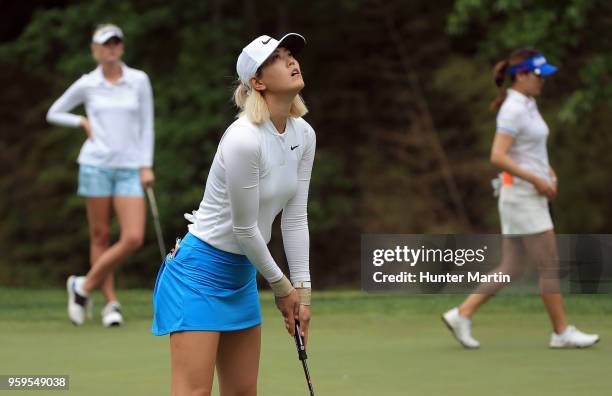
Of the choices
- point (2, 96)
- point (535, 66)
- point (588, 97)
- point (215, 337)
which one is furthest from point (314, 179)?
point (215, 337)

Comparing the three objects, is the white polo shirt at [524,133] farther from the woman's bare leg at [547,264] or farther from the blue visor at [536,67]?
the woman's bare leg at [547,264]

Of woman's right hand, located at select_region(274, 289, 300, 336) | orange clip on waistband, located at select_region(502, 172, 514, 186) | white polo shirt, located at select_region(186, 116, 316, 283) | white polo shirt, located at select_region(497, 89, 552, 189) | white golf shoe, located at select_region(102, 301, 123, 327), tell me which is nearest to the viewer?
white polo shirt, located at select_region(186, 116, 316, 283)

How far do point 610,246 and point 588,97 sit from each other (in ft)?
24.9

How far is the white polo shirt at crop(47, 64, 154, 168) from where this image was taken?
30.9 feet

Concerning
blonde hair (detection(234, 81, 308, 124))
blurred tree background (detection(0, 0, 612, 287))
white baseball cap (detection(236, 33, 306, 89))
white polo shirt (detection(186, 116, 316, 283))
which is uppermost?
white baseball cap (detection(236, 33, 306, 89))

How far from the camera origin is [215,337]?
4867mm

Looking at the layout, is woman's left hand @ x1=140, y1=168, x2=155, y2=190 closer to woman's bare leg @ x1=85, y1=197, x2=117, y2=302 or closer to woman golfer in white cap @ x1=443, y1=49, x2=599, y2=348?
woman's bare leg @ x1=85, y1=197, x2=117, y2=302

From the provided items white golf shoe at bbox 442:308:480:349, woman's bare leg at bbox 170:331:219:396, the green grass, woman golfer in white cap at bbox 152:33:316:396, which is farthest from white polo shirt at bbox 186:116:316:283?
white golf shoe at bbox 442:308:480:349

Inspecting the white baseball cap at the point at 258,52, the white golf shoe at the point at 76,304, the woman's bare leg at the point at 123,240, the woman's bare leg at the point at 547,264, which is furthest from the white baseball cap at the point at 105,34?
the white baseball cap at the point at 258,52

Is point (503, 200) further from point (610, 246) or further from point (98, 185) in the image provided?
point (98, 185)

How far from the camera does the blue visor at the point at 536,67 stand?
8.23 metres

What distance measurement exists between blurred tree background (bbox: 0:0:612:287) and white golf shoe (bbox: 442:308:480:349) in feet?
42.9

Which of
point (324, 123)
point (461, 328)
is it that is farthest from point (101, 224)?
point (324, 123)

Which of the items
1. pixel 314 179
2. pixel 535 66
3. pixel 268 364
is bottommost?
pixel 314 179
